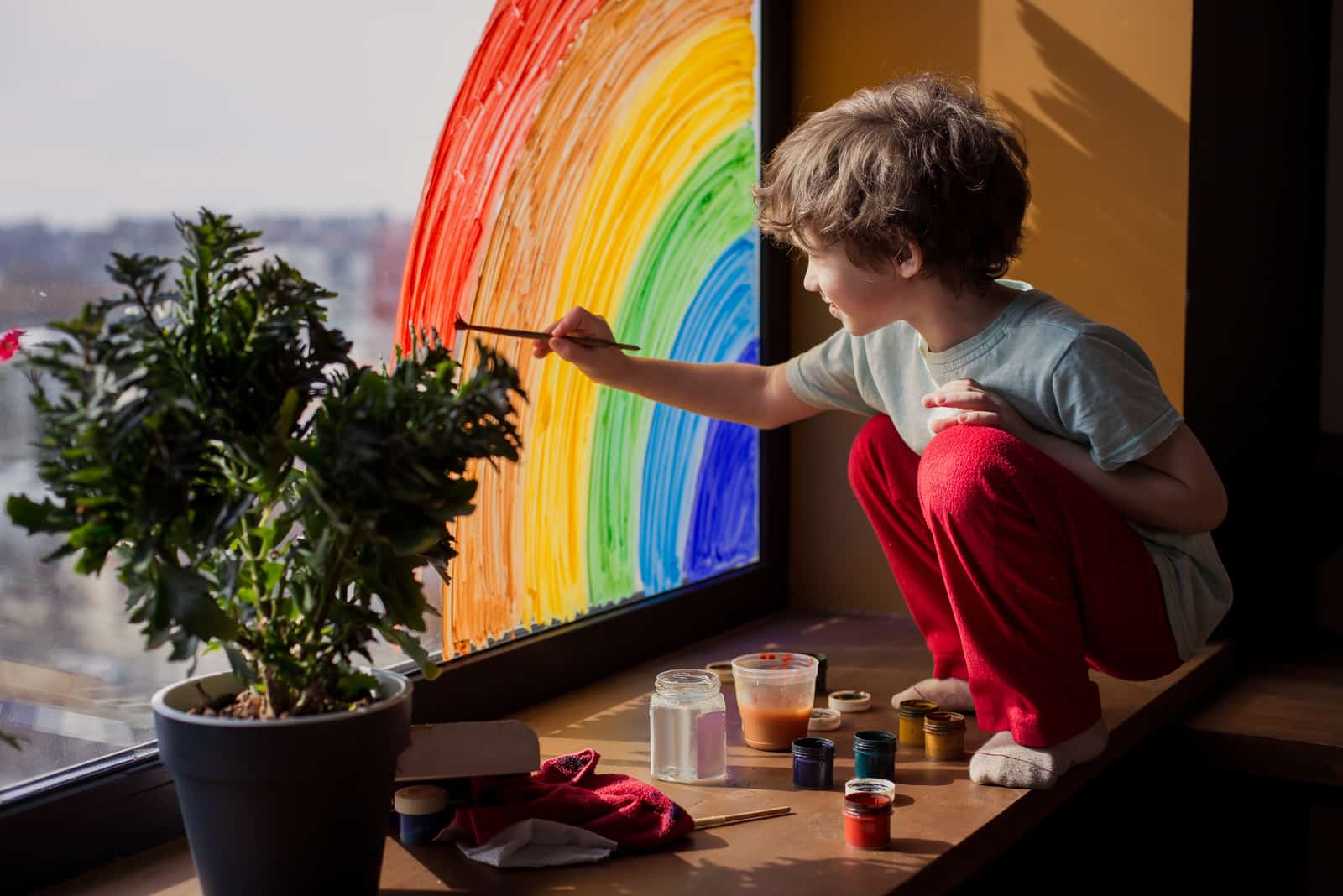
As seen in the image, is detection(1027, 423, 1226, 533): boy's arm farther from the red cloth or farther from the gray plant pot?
the gray plant pot

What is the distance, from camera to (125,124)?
143 cm

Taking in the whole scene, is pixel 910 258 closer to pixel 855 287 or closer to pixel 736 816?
pixel 855 287

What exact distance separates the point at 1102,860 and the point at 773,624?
2.32ft

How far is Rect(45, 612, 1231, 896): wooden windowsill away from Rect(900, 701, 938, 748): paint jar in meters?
0.02

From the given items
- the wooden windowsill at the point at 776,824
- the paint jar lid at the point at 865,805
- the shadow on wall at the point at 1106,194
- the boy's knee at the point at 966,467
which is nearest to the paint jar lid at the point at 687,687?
the wooden windowsill at the point at 776,824

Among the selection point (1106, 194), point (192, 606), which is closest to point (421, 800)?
point (192, 606)

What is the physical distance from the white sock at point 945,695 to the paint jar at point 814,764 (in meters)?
0.31

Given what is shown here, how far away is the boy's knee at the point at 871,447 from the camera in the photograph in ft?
6.34

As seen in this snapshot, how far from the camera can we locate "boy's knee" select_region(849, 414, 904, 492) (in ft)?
6.34

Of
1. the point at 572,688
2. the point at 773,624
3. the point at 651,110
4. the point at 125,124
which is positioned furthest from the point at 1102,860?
the point at 125,124

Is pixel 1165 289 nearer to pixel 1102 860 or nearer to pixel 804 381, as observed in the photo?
pixel 804 381

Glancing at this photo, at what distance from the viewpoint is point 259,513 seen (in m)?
1.27

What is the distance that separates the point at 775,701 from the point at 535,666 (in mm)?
438

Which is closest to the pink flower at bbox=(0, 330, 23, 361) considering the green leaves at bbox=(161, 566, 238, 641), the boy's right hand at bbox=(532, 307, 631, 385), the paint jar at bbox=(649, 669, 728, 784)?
the green leaves at bbox=(161, 566, 238, 641)
